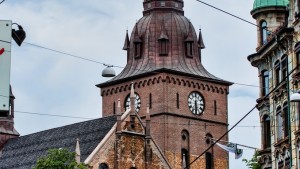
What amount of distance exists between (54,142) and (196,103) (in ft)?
63.8

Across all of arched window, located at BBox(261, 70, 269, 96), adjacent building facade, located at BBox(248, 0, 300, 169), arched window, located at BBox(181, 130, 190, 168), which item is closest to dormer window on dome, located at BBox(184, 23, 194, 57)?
arched window, located at BBox(181, 130, 190, 168)

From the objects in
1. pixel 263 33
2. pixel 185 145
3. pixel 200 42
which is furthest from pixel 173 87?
pixel 263 33

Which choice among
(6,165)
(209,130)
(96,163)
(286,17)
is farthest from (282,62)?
(209,130)

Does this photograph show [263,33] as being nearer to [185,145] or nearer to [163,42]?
[185,145]

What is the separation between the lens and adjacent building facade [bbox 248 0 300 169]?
41344 millimetres

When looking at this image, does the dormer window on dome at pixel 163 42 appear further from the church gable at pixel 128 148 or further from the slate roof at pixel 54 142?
the church gable at pixel 128 148

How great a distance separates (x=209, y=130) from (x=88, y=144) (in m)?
21.8

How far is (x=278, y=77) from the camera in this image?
1761 inches

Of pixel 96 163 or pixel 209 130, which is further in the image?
pixel 209 130

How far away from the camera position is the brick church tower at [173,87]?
98875 millimetres

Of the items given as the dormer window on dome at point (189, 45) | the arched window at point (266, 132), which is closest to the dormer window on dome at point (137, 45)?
the dormer window on dome at point (189, 45)

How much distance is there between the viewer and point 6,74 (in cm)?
1808

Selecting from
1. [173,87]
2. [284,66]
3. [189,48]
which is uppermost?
[189,48]

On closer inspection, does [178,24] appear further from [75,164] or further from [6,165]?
[75,164]
